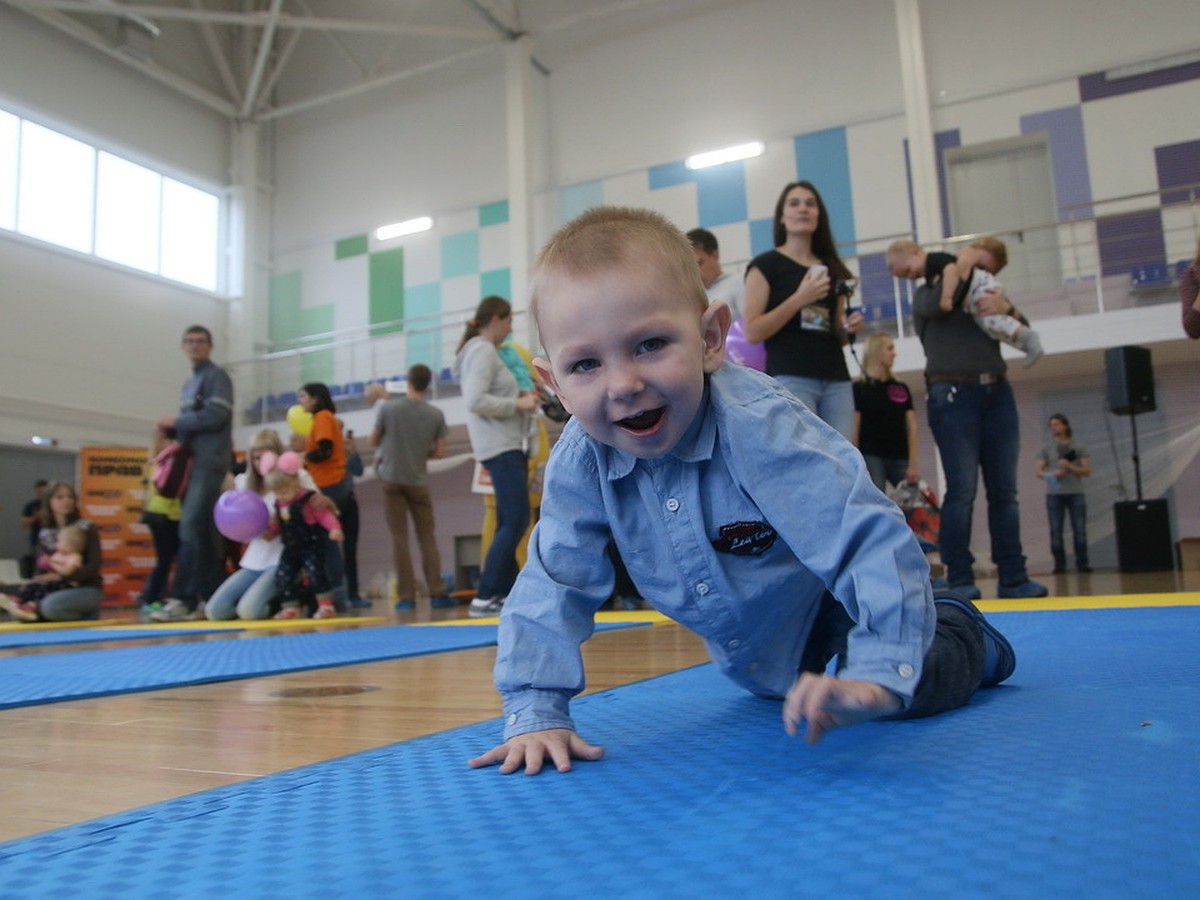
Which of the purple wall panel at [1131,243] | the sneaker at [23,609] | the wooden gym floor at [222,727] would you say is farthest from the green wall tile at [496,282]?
the wooden gym floor at [222,727]

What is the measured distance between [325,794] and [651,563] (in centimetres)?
36

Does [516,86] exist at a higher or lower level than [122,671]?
higher

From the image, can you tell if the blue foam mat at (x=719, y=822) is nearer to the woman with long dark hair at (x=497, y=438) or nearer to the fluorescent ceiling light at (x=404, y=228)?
the woman with long dark hair at (x=497, y=438)

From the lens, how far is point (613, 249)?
791mm

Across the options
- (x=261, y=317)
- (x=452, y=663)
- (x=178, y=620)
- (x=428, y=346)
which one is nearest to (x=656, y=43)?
(x=428, y=346)

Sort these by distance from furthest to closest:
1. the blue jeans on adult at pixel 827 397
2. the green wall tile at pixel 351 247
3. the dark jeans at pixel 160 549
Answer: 1. the green wall tile at pixel 351 247
2. the dark jeans at pixel 160 549
3. the blue jeans on adult at pixel 827 397

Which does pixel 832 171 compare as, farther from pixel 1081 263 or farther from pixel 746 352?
pixel 746 352

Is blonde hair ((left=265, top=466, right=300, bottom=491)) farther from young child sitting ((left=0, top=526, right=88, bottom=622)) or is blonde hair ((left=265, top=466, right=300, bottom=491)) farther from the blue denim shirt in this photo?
the blue denim shirt

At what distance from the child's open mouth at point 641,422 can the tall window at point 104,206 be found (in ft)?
29.8

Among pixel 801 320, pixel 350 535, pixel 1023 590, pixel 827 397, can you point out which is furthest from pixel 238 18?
pixel 1023 590

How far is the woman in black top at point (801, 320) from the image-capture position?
91.9 inches

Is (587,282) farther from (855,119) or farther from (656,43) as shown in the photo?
(656,43)

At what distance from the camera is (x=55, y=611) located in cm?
429

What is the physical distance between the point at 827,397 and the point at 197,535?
2967 mm
